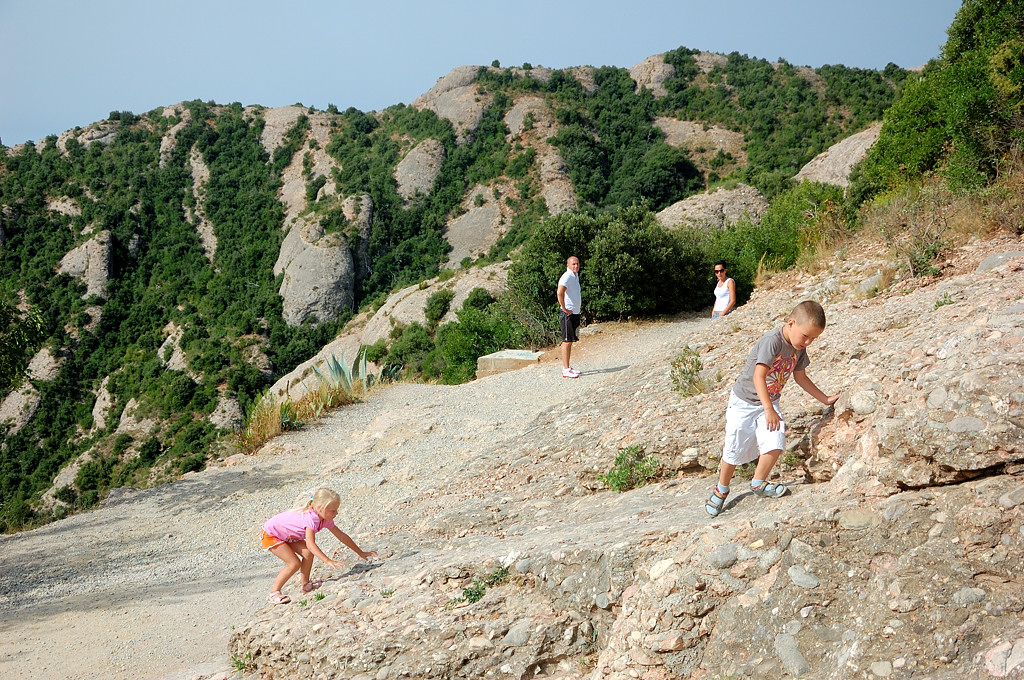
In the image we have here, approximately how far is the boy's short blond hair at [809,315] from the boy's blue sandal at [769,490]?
95 centimetres

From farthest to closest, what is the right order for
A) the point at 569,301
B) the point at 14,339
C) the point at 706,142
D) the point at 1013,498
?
the point at 706,142, the point at 569,301, the point at 14,339, the point at 1013,498

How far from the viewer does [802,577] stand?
300 centimetres

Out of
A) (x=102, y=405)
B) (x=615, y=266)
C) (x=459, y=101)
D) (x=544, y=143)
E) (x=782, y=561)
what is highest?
(x=459, y=101)

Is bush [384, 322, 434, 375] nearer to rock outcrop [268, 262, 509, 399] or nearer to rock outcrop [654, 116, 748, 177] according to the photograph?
rock outcrop [268, 262, 509, 399]

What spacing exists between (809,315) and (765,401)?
0.55 meters

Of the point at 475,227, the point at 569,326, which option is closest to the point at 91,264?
the point at 475,227

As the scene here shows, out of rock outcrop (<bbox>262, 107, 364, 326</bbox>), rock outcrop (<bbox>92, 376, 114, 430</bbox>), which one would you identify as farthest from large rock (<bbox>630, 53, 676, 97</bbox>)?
rock outcrop (<bbox>92, 376, 114, 430</bbox>)

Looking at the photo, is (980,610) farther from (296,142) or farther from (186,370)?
(296,142)

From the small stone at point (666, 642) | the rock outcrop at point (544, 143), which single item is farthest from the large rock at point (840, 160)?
the small stone at point (666, 642)

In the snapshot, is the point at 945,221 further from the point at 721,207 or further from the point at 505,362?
the point at 721,207

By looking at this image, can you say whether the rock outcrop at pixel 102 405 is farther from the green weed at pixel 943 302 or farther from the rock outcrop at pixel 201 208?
the green weed at pixel 943 302

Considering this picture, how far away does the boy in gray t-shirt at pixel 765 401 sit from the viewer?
154 inches

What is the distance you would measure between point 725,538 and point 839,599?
601 millimetres

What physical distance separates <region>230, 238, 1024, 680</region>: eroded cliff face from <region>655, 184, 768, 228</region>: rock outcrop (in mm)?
21593
